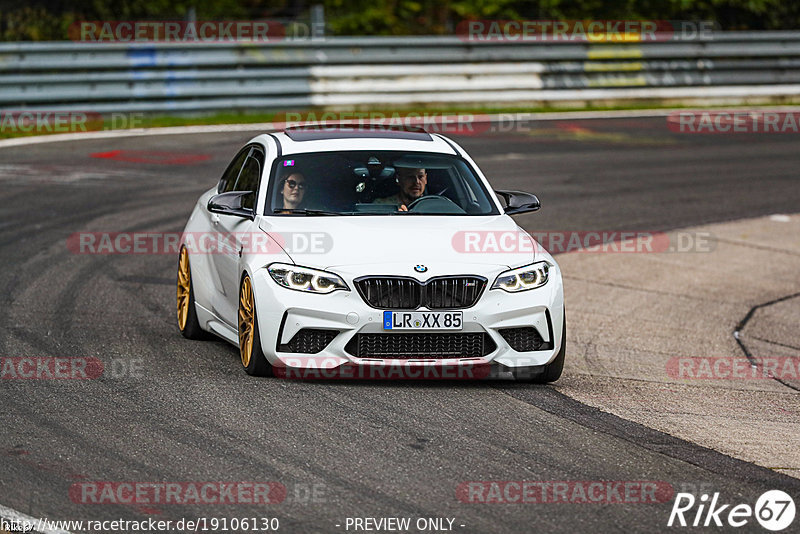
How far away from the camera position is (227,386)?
27.7 ft

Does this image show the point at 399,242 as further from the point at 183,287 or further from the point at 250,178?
the point at 183,287

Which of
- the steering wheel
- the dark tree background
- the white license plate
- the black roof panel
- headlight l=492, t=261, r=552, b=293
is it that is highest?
the dark tree background

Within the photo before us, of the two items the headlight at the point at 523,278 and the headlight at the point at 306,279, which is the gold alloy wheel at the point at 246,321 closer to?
the headlight at the point at 306,279

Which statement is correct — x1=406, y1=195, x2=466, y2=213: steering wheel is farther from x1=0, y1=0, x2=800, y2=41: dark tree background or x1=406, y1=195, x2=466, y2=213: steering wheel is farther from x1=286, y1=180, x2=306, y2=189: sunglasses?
x1=0, y1=0, x2=800, y2=41: dark tree background

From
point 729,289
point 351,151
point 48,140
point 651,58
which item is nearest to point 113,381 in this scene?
point 351,151

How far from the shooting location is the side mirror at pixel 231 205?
9399 millimetres

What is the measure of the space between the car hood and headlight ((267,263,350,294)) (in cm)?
6

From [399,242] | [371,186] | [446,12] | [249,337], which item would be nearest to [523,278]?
[399,242]

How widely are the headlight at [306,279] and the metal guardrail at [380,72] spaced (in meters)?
14.9

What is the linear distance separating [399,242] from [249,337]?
1.13m

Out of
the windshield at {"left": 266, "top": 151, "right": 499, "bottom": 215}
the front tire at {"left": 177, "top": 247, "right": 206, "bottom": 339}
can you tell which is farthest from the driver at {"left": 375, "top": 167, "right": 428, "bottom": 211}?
the front tire at {"left": 177, "top": 247, "right": 206, "bottom": 339}

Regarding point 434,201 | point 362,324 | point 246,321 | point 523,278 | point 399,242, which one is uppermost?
point 434,201

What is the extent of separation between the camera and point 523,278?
341 inches

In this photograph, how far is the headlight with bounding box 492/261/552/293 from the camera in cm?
855
